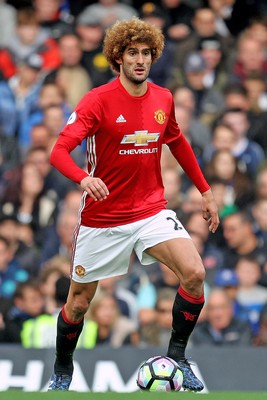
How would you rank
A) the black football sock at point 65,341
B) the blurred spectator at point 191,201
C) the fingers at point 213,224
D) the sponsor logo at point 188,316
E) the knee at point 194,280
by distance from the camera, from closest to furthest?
the knee at point 194,280 → the sponsor logo at point 188,316 → the fingers at point 213,224 → the black football sock at point 65,341 → the blurred spectator at point 191,201

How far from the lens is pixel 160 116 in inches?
316

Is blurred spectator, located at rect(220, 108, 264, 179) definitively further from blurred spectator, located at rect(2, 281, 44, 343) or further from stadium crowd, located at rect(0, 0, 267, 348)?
blurred spectator, located at rect(2, 281, 44, 343)

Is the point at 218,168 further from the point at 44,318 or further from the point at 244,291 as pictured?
the point at 44,318

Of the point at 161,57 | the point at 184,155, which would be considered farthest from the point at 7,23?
the point at 184,155

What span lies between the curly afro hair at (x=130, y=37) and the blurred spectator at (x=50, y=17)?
221 inches

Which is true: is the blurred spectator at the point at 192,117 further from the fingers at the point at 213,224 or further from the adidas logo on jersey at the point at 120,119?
the adidas logo on jersey at the point at 120,119

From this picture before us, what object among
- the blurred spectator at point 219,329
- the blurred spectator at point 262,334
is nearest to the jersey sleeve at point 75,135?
the blurred spectator at point 219,329

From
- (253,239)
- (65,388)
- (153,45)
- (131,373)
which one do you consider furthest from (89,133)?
(253,239)

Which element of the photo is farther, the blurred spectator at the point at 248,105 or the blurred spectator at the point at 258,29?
the blurred spectator at the point at 258,29

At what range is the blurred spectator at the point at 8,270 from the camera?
11.7 m

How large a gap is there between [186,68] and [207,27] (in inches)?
23.0

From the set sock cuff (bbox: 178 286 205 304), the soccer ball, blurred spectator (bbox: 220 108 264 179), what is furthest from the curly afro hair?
blurred spectator (bbox: 220 108 264 179)

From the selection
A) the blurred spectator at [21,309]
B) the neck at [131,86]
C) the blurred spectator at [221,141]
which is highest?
the neck at [131,86]

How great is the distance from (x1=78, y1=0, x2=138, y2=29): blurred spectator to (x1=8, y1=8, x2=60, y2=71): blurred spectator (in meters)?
0.52
